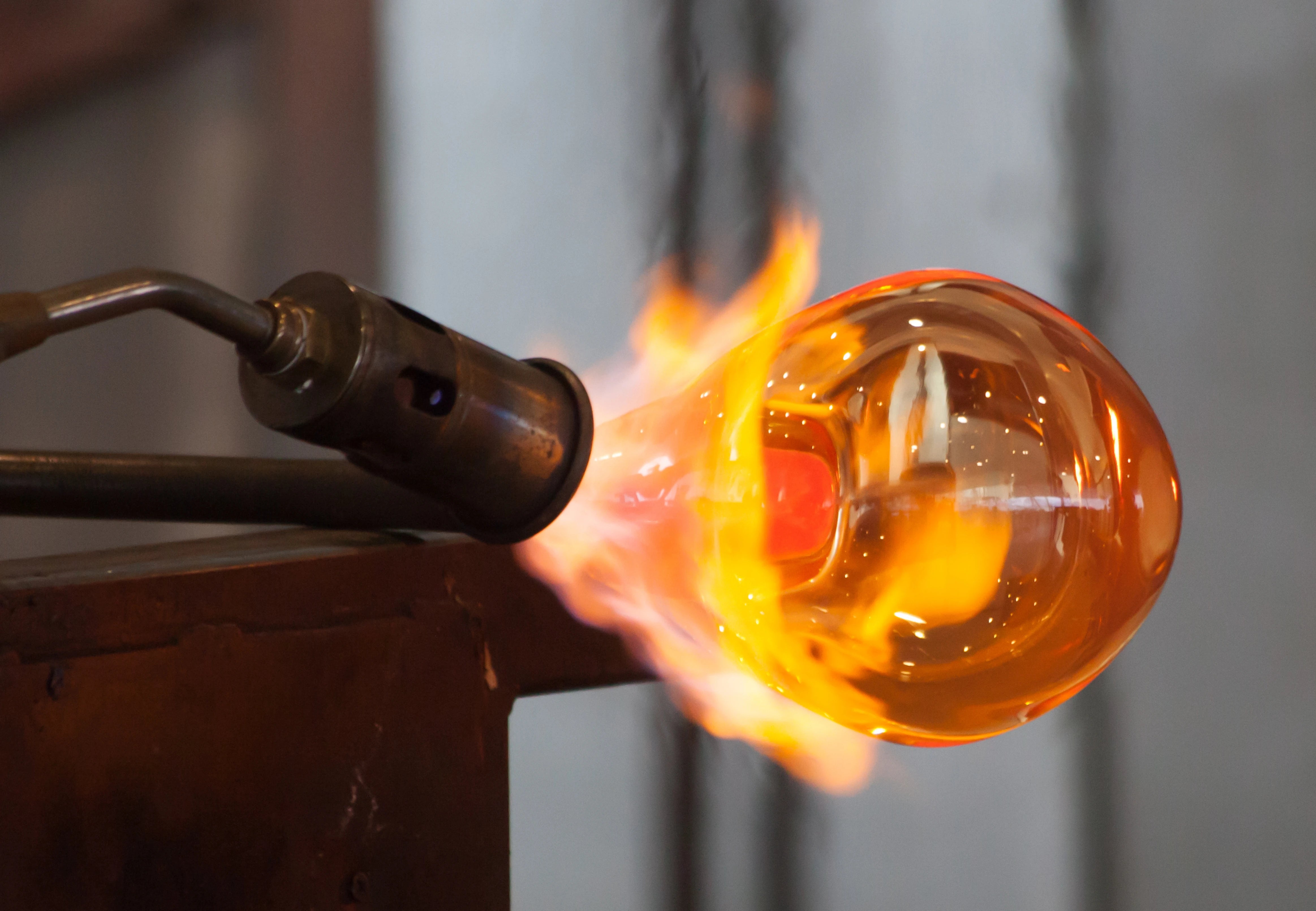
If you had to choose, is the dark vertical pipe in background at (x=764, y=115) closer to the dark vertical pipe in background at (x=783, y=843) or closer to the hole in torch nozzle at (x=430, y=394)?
the dark vertical pipe in background at (x=783, y=843)

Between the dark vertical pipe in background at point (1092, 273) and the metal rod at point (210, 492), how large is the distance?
0.47 m

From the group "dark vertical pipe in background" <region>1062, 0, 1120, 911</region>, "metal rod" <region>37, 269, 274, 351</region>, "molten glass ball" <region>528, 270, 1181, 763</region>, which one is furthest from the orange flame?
"dark vertical pipe in background" <region>1062, 0, 1120, 911</region>

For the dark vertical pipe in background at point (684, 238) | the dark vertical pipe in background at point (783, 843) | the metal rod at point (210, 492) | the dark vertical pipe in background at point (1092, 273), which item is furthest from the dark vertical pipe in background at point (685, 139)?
the metal rod at point (210, 492)

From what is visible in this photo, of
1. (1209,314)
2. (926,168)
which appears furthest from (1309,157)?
(926,168)

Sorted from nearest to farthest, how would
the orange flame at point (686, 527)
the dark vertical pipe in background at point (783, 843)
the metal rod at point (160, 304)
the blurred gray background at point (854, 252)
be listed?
1. the metal rod at point (160, 304)
2. the orange flame at point (686, 527)
3. the blurred gray background at point (854, 252)
4. the dark vertical pipe in background at point (783, 843)

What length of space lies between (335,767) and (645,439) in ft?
0.43

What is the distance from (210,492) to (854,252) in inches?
20.5

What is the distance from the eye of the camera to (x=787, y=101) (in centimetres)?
74

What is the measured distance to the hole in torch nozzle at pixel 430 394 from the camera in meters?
0.22

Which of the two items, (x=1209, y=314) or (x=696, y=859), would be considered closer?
(x=1209, y=314)

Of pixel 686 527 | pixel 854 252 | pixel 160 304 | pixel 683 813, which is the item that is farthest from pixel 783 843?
pixel 160 304

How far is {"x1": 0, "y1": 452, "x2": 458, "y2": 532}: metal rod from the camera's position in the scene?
0.29 meters

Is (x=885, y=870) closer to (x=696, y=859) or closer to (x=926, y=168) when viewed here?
(x=696, y=859)

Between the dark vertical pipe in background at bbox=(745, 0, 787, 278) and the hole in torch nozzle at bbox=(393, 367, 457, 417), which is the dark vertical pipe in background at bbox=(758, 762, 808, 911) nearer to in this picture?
the dark vertical pipe in background at bbox=(745, 0, 787, 278)
